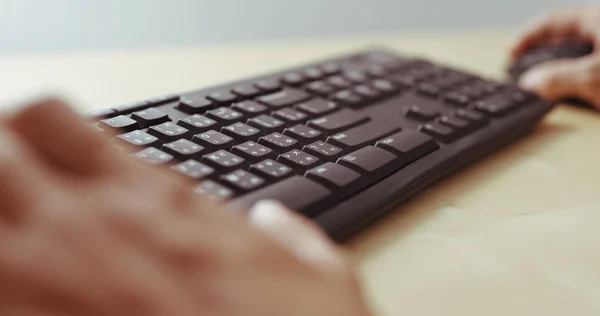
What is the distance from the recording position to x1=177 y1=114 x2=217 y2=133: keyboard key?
1.38 ft

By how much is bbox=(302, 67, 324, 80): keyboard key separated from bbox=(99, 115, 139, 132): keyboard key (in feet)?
0.67

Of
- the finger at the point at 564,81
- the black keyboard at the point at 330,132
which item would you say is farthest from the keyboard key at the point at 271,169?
the finger at the point at 564,81

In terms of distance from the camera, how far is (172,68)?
2.39 feet

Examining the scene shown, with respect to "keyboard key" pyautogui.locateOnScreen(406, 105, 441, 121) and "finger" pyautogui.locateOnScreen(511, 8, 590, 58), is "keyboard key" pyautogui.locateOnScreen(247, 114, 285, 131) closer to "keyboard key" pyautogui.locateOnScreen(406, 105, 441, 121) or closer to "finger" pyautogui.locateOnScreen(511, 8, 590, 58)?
"keyboard key" pyautogui.locateOnScreen(406, 105, 441, 121)

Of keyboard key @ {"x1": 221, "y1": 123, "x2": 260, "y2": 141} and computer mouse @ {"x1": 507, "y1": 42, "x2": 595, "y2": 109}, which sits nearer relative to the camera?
keyboard key @ {"x1": 221, "y1": 123, "x2": 260, "y2": 141}

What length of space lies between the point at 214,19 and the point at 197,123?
59 cm

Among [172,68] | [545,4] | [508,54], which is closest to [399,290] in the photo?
[172,68]

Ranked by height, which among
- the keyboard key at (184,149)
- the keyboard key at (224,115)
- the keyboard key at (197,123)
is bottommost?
the keyboard key at (224,115)

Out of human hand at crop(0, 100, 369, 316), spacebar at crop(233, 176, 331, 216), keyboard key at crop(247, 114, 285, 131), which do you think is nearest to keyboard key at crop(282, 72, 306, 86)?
keyboard key at crop(247, 114, 285, 131)

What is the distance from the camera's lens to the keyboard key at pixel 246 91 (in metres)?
0.51

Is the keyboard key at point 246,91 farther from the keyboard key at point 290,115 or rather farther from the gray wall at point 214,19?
the gray wall at point 214,19

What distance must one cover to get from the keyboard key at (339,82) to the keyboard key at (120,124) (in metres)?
0.20

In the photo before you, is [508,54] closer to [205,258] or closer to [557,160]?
[557,160]

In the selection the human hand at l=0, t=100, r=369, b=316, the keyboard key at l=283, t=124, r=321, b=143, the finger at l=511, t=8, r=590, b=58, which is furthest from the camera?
the finger at l=511, t=8, r=590, b=58
